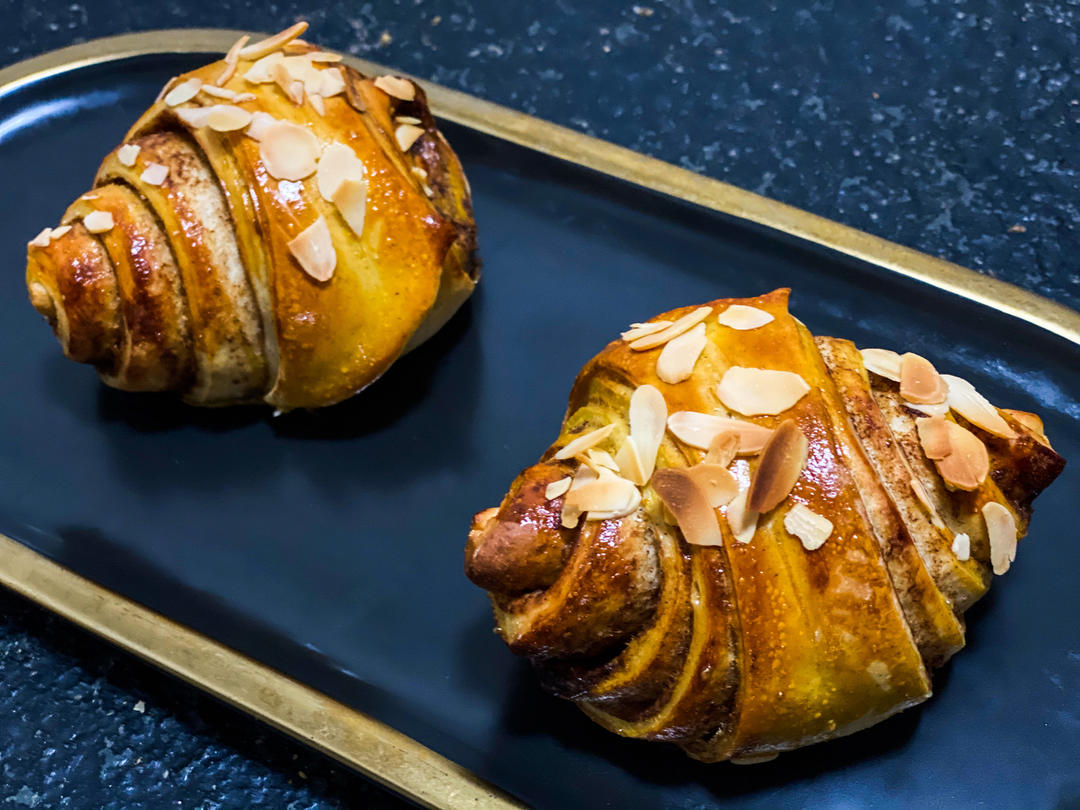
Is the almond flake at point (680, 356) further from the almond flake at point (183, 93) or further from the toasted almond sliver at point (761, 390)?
the almond flake at point (183, 93)

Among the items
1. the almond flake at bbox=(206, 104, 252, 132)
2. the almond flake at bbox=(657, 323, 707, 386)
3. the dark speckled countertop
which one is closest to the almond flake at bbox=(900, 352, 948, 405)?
the almond flake at bbox=(657, 323, 707, 386)

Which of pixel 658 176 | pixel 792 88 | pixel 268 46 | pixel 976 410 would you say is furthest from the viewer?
pixel 792 88

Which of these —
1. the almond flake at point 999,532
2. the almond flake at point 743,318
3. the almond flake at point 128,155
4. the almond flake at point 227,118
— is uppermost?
the almond flake at point 227,118

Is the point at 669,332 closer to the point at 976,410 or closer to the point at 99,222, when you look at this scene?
the point at 976,410

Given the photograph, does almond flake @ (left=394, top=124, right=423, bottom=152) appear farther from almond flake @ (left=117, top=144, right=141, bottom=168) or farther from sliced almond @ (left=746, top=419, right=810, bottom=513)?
sliced almond @ (left=746, top=419, right=810, bottom=513)

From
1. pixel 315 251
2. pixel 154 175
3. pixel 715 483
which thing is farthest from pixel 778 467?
pixel 154 175

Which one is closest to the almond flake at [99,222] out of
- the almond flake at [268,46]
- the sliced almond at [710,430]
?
the almond flake at [268,46]

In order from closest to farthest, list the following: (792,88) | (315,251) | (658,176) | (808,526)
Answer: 1. (808,526)
2. (315,251)
3. (658,176)
4. (792,88)

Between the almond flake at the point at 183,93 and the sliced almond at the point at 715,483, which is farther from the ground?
the almond flake at the point at 183,93
